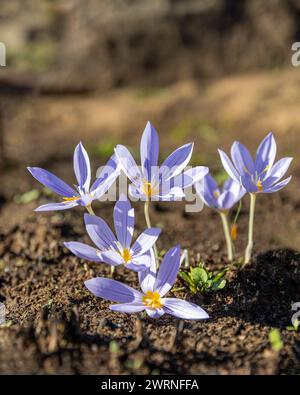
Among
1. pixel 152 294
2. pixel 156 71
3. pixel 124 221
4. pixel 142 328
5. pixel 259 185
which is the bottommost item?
pixel 142 328

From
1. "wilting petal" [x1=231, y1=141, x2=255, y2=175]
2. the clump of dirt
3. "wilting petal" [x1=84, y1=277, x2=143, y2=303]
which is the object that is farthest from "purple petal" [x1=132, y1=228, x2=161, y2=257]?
"wilting petal" [x1=231, y1=141, x2=255, y2=175]

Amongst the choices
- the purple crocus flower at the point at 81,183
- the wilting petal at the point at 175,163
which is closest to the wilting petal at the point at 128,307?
the purple crocus flower at the point at 81,183

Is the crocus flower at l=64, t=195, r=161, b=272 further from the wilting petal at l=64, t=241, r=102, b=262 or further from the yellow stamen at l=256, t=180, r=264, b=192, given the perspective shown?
the yellow stamen at l=256, t=180, r=264, b=192

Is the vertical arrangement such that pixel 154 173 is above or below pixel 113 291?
above

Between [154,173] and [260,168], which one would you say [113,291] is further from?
[260,168]

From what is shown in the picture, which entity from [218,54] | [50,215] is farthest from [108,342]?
[218,54]

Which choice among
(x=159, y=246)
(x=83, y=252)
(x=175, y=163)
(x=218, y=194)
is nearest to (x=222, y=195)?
(x=218, y=194)
